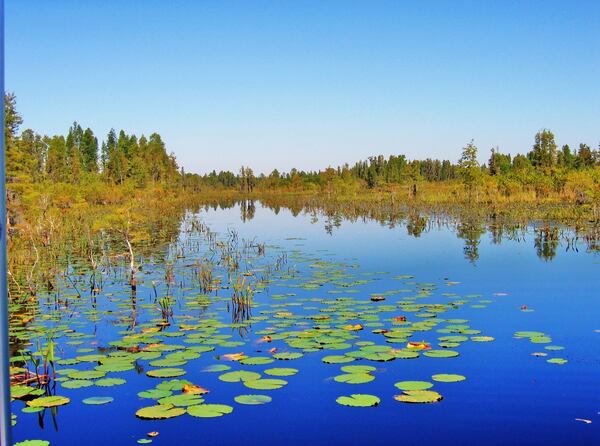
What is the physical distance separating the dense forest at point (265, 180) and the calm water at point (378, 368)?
41.8ft

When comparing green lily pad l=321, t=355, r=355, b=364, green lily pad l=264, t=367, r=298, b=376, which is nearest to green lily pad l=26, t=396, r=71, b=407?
green lily pad l=264, t=367, r=298, b=376

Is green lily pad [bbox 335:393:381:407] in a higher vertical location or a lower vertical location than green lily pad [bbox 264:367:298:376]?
lower

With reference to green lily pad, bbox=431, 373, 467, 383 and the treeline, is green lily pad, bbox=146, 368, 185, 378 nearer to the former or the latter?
green lily pad, bbox=431, 373, 467, 383

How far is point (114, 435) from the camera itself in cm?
624

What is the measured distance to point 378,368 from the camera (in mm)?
7969

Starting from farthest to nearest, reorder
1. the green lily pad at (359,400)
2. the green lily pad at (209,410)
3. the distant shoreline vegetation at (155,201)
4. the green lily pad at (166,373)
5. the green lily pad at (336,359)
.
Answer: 1. the distant shoreline vegetation at (155,201)
2. the green lily pad at (336,359)
3. the green lily pad at (166,373)
4. the green lily pad at (359,400)
5. the green lily pad at (209,410)

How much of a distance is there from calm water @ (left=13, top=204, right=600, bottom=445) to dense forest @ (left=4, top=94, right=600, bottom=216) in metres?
12.7

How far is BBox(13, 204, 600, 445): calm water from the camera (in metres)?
6.29

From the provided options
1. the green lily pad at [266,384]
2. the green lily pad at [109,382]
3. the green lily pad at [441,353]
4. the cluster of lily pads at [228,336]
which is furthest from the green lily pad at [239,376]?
the green lily pad at [441,353]

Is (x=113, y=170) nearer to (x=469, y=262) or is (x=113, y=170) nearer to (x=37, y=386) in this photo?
(x=469, y=262)

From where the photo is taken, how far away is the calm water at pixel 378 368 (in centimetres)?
629

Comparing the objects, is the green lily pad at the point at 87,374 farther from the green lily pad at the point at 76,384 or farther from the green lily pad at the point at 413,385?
the green lily pad at the point at 413,385

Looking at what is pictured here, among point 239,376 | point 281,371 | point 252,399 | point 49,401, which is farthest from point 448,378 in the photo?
point 49,401

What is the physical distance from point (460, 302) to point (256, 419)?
6.98 meters
